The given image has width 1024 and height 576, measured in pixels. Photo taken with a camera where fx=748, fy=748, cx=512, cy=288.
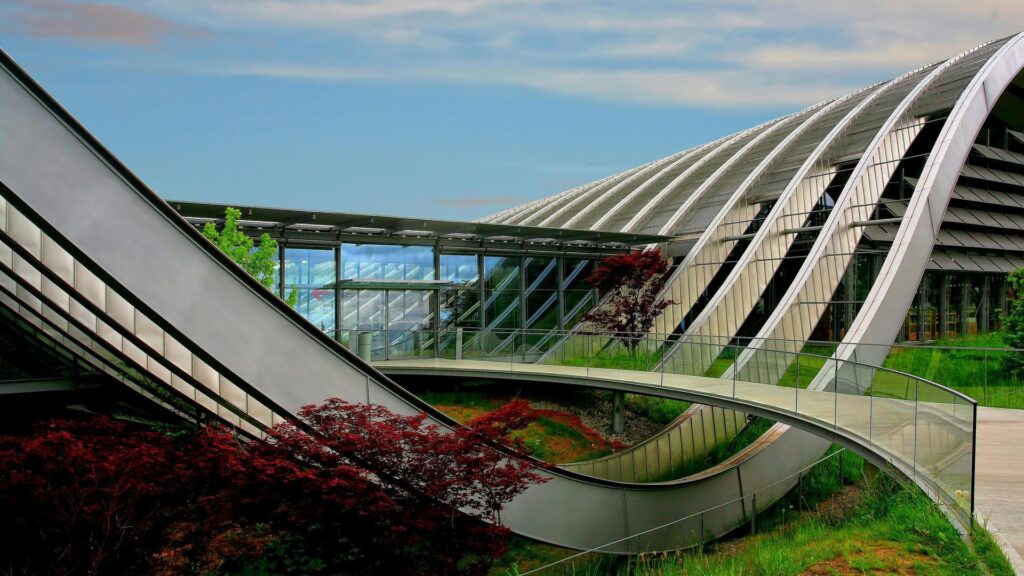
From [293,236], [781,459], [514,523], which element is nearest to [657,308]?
[781,459]

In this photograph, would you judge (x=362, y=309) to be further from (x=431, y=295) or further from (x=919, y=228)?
(x=919, y=228)

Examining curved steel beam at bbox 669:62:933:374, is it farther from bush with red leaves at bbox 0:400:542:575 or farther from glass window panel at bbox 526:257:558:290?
bush with red leaves at bbox 0:400:542:575

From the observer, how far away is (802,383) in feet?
48.4

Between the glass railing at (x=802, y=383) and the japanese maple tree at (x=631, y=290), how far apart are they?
138 inches

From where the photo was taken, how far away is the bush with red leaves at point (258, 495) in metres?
8.96

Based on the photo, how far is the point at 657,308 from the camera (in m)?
25.7

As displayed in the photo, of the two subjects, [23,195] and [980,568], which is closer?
[980,568]

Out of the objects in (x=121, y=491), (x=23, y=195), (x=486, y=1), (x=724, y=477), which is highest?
(x=486, y=1)

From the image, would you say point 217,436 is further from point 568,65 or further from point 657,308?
point 568,65

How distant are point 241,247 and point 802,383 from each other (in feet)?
46.0

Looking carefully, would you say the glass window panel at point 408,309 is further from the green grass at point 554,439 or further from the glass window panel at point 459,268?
the green grass at point 554,439

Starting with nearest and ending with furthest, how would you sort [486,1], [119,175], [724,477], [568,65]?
1. [119,175]
2. [724,477]
3. [486,1]
4. [568,65]

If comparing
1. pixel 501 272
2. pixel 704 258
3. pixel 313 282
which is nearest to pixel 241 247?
pixel 313 282

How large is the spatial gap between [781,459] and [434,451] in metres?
12.5
